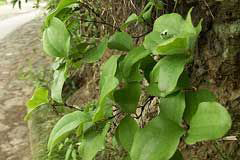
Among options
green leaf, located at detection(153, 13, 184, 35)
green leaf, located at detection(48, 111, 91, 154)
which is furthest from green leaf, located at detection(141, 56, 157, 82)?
green leaf, located at detection(48, 111, 91, 154)

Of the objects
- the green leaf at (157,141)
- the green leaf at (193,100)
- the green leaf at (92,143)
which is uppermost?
the green leaf at (193,100)

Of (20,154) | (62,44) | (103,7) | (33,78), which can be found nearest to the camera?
(62,44)

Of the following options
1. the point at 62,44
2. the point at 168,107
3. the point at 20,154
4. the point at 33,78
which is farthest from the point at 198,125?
the point at 33,78

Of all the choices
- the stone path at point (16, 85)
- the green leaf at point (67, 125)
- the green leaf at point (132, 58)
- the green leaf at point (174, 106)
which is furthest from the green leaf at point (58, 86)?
the stone path at point (16, 85)

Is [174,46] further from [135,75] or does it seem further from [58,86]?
[58,86]

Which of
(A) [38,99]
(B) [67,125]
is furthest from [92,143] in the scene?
(A) [38,99]

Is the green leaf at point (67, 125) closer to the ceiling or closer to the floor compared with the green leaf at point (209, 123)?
closer to the floor

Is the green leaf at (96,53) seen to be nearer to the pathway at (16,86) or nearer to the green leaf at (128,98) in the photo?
the green leaf at (128,98)

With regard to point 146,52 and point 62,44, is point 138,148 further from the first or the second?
point 62,44
